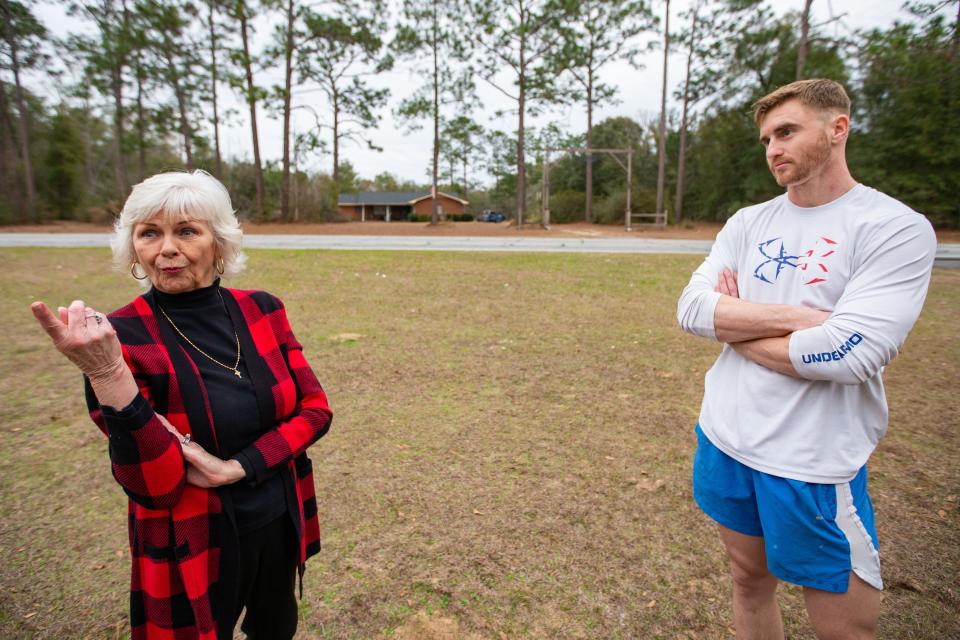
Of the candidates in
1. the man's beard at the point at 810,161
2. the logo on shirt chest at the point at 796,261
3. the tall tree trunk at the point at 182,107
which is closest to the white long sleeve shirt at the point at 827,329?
the logo on shirt chest at the point at 796,261

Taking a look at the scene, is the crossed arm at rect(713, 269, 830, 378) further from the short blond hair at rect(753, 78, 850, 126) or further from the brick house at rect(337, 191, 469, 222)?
the brick house at rect(337, 191, 469, 222)

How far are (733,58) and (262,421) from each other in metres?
34.4

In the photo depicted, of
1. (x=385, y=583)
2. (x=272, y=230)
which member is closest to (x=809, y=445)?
(x=385, y=583)

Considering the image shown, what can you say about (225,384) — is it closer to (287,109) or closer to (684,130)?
(287,109)

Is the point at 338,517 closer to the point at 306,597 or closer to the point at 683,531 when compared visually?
the point at 306,597

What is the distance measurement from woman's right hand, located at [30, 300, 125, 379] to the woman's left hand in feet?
0.75

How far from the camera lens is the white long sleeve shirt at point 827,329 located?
4.79 ft

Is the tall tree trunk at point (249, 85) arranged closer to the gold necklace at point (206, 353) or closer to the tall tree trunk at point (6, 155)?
the tall tree trunk at point (6, 155)

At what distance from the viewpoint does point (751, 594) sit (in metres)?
1.86

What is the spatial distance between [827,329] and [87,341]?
1848 millimetres

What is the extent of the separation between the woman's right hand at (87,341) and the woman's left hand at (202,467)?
23cm

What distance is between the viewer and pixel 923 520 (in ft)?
9.72

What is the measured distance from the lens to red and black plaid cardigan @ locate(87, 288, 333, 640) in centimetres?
134

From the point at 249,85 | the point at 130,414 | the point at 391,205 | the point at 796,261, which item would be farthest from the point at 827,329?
the point at 391,205
